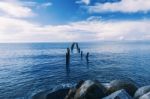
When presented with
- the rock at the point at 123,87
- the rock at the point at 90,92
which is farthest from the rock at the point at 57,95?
the rock at the point at 123,87

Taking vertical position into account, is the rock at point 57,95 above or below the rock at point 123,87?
below

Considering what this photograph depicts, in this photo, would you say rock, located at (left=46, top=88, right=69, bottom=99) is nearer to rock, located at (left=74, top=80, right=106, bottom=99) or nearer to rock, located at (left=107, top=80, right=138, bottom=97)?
rock, located at (left=74, top=80, right=106, bottom=99)

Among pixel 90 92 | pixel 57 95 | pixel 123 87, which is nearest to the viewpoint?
pixel 90 92

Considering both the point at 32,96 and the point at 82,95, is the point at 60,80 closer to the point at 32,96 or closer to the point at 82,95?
the point at 32,96

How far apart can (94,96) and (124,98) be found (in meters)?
4.07

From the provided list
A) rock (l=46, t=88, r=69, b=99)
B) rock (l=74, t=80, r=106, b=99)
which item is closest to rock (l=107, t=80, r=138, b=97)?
rock (l=74, t=80, r=106, b=99)

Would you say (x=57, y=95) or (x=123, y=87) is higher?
(x=123, y=87)

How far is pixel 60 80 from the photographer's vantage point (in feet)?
Answer: 141

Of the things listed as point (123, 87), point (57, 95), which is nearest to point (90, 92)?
point (123, 87)

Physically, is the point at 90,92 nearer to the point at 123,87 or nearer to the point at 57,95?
the point at 123,87

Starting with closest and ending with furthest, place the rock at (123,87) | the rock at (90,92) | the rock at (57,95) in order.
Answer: the rock at (90,92)
the rock at (123,87)
the rock at (57,95)

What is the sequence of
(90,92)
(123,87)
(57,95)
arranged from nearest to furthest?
(90,92)
(123,87)
(57,95)

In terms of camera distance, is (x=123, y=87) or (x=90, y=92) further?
(x=123, y=87)

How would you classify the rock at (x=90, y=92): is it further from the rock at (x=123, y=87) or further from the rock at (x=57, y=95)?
the rock at (x=57, y=95)
